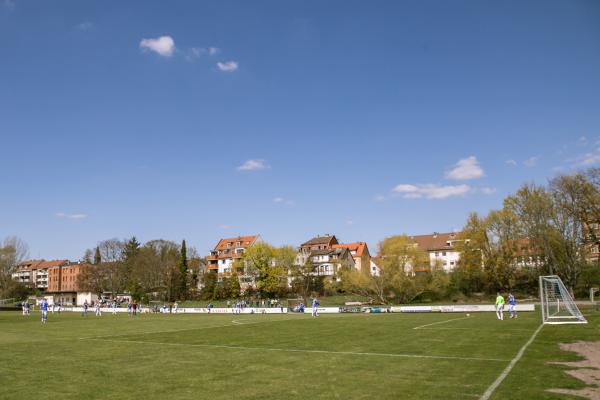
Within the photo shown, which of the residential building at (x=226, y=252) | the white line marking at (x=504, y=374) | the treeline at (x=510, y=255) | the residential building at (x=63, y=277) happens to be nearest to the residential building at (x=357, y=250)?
the residential building at (x=226, y=252)

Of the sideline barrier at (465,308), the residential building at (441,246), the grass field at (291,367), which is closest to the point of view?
the grass field at (291,367)

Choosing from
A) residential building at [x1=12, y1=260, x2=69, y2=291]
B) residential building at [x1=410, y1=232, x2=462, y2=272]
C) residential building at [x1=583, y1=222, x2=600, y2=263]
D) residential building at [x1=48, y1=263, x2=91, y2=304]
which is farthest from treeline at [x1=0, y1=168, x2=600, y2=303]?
residential building at [x1=12, y1=260, x2=69, y2=291]

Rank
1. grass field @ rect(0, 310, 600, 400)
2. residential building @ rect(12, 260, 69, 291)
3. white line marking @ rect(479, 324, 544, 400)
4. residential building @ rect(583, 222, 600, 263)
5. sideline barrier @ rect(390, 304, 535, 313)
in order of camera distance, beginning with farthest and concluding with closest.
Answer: residential building @ rect(12, 260, 69, 291), residential building @ rect(583, 222, 600, 263), sideline barrier @ rect(390, 304, 535, 313), grass field @ rect(0, 310, 600, 400), white line marking @ rect(479, 324, 544, 400)

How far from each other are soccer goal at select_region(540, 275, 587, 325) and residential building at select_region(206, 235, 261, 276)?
9824 cm

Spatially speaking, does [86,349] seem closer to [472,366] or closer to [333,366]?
[333,366]

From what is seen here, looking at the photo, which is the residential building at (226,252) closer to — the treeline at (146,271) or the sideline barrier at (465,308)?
the treeline at (146,271)

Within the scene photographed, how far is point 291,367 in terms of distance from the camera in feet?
54.1

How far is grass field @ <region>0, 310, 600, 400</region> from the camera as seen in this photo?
40.4 feet

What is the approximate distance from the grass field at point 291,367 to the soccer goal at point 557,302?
8.25 meters

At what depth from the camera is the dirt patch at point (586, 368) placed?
38.0 feet

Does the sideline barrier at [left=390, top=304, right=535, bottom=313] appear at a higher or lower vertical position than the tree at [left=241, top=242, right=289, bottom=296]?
lower

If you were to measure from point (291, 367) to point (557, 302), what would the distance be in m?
32.4

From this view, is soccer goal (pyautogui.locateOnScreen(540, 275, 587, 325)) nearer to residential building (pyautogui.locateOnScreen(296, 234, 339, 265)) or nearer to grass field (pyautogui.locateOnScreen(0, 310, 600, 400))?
grass field (pyautogui.locateOnScreen(0, 310, 600, 400))

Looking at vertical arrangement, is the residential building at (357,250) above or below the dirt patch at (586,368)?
above
